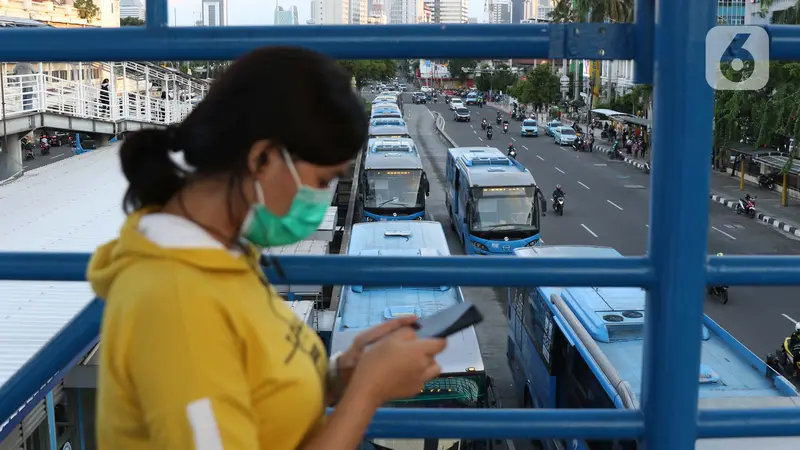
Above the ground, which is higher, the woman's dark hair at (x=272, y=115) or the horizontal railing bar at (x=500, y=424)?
the woman's dark hair at (x=272, y=115)

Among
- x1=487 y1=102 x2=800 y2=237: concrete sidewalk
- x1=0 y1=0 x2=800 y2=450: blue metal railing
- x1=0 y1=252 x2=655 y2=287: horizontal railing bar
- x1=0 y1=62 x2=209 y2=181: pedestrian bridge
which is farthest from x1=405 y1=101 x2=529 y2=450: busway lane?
x1=0 y1=62 x2=209 y2=181: pedestrian bridge

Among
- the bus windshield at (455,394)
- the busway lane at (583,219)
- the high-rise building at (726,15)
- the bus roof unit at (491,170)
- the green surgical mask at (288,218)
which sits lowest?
the busway lane at (583,219)

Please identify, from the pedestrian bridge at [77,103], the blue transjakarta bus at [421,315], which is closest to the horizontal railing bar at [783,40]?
the blue transjakarta bus at [421,315]

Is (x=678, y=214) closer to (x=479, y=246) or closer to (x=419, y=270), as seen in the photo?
(x=419, y=270)

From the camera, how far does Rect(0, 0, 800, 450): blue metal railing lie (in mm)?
1261

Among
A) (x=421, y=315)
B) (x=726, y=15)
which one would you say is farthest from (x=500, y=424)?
(x=421, y=315)

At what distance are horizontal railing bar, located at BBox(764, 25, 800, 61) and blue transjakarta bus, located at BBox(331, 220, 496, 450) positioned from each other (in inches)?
128

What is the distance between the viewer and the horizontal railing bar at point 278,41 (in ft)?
4.28

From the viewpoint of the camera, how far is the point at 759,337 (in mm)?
10969

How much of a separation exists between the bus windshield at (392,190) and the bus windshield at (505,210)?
1.78m

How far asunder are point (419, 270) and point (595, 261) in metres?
0.27

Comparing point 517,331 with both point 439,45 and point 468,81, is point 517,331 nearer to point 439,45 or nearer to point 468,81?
point 439,45

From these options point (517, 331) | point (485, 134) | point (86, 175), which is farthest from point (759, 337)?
point (485, 134)

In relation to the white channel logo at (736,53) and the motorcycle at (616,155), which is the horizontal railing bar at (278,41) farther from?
the motorcycle at (616,155)
